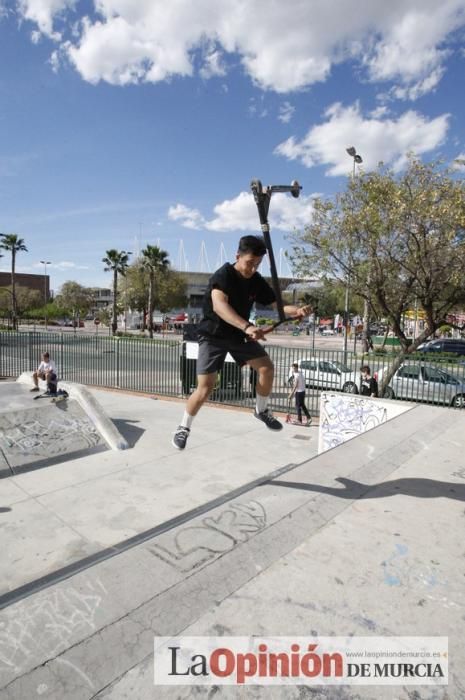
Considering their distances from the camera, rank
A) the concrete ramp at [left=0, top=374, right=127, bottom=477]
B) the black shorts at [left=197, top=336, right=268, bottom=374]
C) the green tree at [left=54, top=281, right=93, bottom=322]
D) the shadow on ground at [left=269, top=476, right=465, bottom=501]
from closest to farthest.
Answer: the shadow on ground at [left=269, top=476, right=465, bottom=501], the black shorts at [left=197, top=336, right=268, bottom=374], the concrete ramp at [left=0, top=374, right=127, bottom=477], the green tree at [left=54, top=281, right=93, bottom=322]

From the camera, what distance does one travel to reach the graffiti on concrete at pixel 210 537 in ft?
7.74

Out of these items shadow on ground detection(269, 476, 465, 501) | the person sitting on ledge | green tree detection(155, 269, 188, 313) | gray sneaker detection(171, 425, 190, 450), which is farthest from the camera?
green tree detection(155, 269, 188, 313)

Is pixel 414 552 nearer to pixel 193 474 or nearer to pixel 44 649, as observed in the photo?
pixel 44 649

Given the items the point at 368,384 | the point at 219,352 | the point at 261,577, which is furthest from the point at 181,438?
the point at 368,384

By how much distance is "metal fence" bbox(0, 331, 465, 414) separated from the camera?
11664mm

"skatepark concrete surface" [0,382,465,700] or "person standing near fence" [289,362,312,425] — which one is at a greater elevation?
"skatepark concrete surface" [0,382,465,700]

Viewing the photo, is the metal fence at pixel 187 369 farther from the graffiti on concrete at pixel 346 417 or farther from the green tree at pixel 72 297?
the green tree at pixel 72 297

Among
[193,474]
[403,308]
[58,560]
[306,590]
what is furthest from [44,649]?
[403,308]

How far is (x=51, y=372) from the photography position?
1139cm

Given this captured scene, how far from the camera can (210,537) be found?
8.55ft

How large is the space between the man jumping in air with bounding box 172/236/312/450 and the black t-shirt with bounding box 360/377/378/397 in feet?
29.9

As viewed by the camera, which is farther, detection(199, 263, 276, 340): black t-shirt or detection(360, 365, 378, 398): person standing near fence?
detection(360, 365, 378, 398): person standing near fence

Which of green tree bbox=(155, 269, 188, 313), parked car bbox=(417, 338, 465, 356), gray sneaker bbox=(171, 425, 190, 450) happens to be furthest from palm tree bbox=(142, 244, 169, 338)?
gray sneaker bbox=(171, 425, 190, 450)

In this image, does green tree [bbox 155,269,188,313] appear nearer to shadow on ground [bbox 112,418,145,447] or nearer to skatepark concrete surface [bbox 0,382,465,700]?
shadow on ground [bbox 112,418,145,447]
